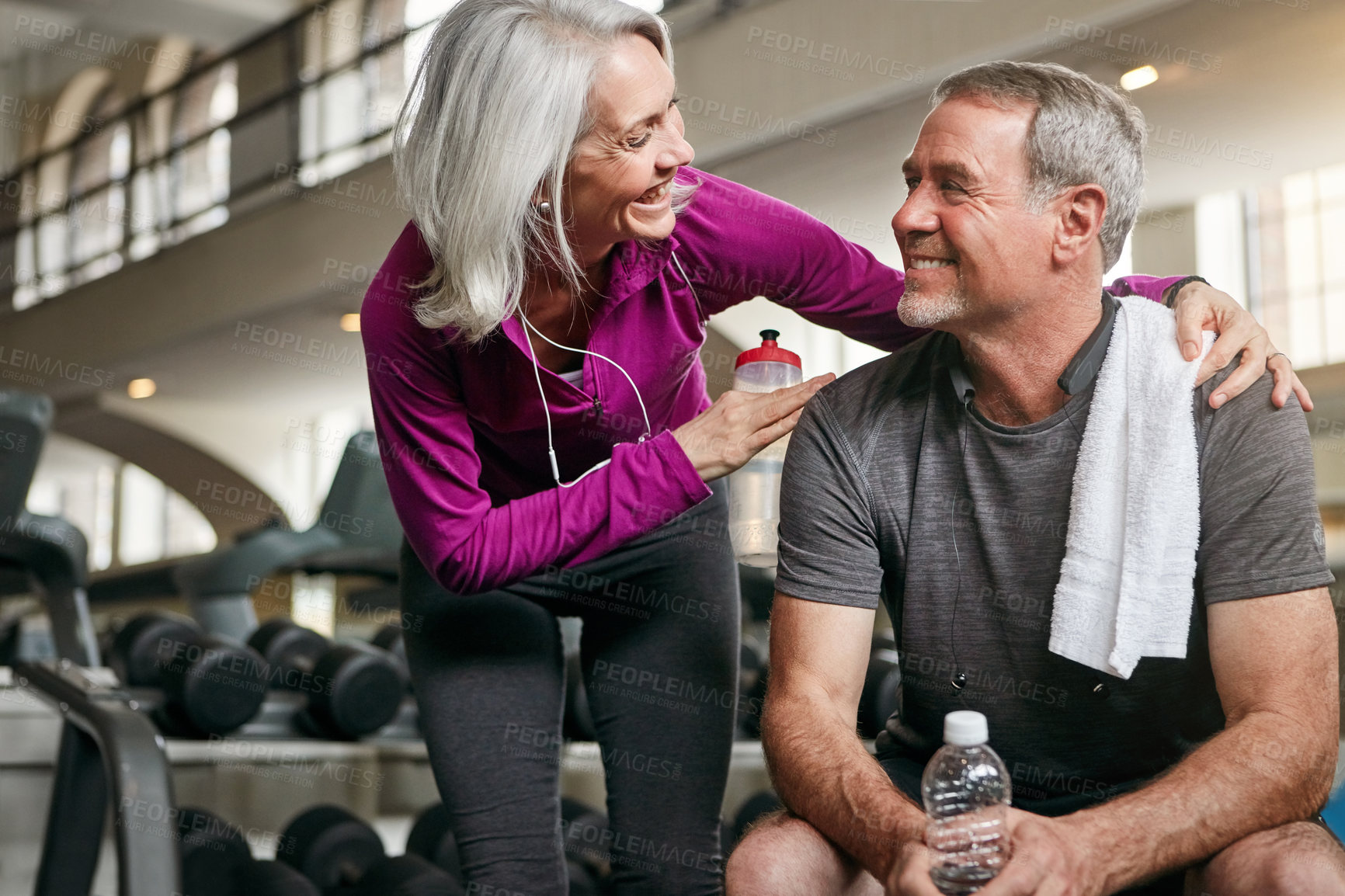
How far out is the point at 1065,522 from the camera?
133cm

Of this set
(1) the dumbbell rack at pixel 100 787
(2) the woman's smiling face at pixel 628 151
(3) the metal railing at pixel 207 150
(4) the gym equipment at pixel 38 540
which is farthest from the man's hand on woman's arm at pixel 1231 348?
(3) the metal railing at pixel 207 150

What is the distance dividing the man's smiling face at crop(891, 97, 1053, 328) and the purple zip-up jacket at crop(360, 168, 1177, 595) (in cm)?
19

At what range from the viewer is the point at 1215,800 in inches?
43.4

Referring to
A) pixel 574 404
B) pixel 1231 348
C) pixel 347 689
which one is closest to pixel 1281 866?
pixel 1231 348

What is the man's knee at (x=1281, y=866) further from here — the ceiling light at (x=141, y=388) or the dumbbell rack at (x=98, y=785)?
the ceiling light at (x=141, y=388)

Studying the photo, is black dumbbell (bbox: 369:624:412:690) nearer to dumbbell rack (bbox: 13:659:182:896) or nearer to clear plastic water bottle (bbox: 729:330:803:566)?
dumbbell rack (bbox: 13:659:182:896)

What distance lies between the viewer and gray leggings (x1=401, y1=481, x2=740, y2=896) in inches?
61.4

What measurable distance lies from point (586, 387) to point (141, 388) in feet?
26.8

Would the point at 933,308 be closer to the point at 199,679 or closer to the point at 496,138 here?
the point at 496,138

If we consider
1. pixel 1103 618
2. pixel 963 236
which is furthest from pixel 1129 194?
pixel 1103 618

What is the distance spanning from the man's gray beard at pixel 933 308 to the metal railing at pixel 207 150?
5879mm

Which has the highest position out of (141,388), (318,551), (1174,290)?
(141,388)

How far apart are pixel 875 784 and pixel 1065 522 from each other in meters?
0.35

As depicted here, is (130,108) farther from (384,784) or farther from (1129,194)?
(1129,194)
